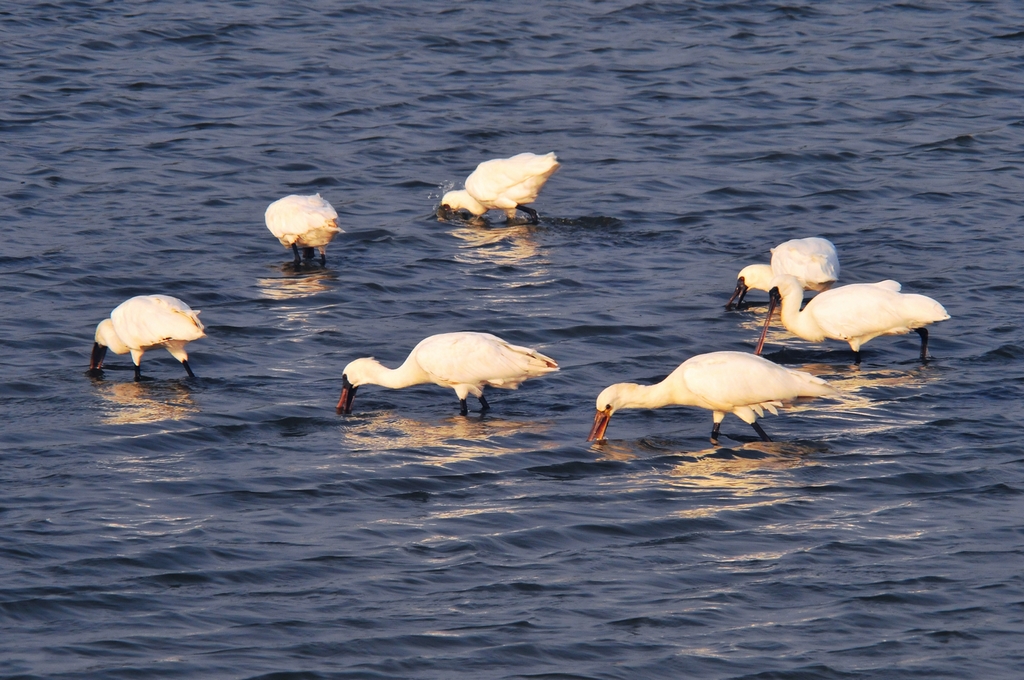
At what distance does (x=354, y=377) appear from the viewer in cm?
1060

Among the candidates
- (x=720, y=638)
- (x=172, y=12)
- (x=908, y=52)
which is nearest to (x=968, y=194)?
(x=908, y=52)

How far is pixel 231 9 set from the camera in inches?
932

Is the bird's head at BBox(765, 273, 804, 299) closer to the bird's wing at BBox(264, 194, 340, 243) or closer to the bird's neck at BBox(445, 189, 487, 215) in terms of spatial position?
the bird's wing at BBox(264, 194, 340, 243)

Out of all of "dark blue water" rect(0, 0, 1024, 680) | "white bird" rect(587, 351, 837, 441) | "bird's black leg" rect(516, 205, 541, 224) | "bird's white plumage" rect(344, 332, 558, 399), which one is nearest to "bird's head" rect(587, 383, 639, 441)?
"white bird" rect(587, 351, 837, 441)

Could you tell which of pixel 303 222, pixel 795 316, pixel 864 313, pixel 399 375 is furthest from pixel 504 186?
pixel 399 375

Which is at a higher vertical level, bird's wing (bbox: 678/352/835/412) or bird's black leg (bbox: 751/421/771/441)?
bird's wing (bbox: 678/352/835/412)

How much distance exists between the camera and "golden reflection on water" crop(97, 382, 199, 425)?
10.3 m

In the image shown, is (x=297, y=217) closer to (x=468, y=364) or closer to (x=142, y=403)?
(x=142, y=403)

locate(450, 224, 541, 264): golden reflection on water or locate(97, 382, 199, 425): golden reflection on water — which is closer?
locate(97, 382, 199, 425): golden reflection on water

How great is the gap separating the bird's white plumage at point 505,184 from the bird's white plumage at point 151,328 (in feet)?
17.1

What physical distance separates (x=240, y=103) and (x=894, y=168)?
8.27m

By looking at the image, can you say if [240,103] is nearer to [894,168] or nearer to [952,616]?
[894,168]

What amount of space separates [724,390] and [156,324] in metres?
4.25

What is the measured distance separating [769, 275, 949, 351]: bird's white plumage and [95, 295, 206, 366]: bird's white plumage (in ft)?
15.8
